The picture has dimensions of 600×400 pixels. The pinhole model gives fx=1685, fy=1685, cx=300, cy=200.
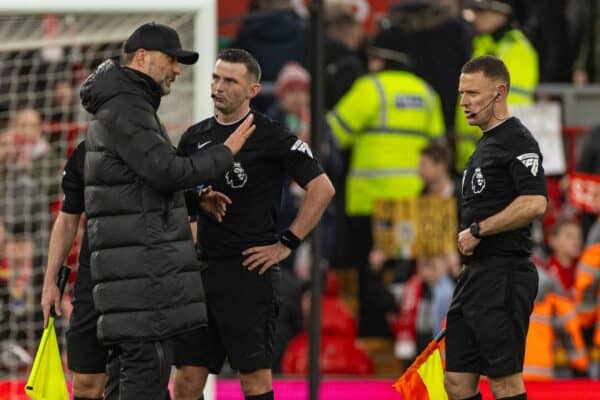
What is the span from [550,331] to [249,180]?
441 cm

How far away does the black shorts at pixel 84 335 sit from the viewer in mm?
7836

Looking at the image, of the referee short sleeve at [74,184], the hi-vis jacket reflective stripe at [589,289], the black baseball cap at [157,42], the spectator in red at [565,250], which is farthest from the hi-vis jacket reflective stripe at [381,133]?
the black baseball cap at [157,42]

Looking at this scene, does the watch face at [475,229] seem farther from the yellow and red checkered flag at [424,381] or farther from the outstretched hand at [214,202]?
the outstretched hand at [214,202]

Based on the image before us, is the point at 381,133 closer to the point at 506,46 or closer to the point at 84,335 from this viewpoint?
the point at 506,46

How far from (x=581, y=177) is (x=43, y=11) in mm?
4514

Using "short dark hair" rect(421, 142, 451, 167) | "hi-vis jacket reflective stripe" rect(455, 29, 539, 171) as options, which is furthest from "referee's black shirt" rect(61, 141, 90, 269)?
"hi-vis jacket reflective stripe" rect(455, 29, 539, 171)

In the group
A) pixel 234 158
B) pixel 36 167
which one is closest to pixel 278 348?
pixel 36 167

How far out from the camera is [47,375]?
7.81 meters

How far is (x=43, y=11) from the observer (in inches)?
389

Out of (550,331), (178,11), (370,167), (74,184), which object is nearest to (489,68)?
(74,184)

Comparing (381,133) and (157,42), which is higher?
(157,42)

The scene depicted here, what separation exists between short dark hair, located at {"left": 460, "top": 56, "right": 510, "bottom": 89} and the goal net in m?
3.21

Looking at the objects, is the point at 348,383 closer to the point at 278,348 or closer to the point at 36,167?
the point at 278,348

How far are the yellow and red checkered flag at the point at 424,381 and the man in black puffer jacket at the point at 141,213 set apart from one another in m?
1.11
